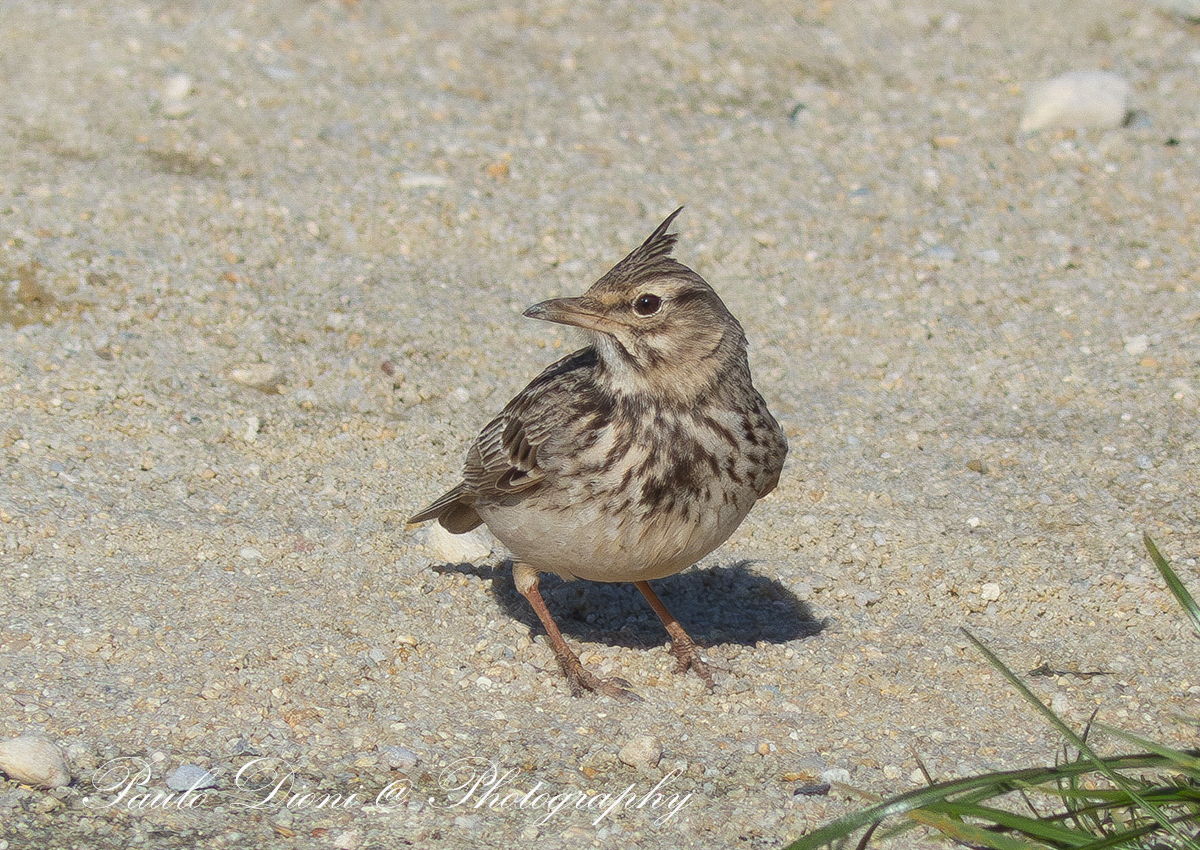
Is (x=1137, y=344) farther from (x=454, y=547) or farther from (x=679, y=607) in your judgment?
(x=454, y=547)

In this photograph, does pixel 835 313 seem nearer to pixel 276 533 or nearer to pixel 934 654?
pixel 934 654

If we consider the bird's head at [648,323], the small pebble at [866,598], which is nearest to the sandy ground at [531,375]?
the small pebble at [866,598]

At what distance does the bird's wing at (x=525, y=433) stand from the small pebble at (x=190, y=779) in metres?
1.64

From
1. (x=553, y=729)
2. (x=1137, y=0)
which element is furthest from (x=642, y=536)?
(x=1137, y=0)

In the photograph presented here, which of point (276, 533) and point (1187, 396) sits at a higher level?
point (1187, 396)

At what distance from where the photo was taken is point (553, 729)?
5.07 m

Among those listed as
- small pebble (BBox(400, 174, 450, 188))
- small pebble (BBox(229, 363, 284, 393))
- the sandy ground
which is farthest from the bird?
small pebble (BBox(400, 174, 450, 188))

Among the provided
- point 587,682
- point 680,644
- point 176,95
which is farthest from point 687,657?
point 176,95

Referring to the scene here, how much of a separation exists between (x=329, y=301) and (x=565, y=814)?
13.7 feet

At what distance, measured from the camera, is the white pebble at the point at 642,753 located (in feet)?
15.8

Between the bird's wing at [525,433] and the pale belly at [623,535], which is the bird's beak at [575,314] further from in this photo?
the pale belly at [623,535]

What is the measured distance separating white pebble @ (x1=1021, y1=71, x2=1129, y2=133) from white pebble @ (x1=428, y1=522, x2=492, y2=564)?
5.86 meters

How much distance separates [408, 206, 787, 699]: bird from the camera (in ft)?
16.3

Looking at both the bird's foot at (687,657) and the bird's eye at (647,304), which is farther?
the bird's foot at (687,657)
